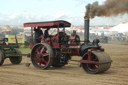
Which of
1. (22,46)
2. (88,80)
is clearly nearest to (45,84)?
(88,80)

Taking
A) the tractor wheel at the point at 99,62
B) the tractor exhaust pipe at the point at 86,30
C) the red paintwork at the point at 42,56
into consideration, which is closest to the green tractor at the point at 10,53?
the red paintwork at the point at 42,56

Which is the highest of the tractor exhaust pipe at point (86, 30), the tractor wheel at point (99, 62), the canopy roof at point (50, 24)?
the canopy roof at point (50, 24)

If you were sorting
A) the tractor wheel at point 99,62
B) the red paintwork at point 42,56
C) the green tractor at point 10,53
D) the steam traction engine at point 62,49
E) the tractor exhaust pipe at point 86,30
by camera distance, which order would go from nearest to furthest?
the tractor wheel at point 99,62
the steam traction engine at point 62,49
the tractor exhaust pipe at point 86,30
the red paintwork at point 42,56
the green tractor at point 10,53

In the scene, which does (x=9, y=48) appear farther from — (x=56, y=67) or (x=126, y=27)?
(x=126, y=27)

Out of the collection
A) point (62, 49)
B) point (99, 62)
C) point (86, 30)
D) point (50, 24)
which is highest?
point (50, 24)

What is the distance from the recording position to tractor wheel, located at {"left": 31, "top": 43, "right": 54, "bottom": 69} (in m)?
8.11

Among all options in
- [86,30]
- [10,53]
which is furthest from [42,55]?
[10,53]

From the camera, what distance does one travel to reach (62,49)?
8281 mm

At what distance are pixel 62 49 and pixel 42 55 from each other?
84 centimetres

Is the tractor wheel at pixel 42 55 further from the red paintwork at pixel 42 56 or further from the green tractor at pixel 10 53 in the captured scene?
the green tractor at pixel 10 53

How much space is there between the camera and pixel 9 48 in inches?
408

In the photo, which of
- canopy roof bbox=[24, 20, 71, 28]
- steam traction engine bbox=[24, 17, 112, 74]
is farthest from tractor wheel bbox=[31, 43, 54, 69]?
canopy roof bbox=[24, 20, 71, 28]

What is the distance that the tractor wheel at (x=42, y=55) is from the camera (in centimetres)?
811

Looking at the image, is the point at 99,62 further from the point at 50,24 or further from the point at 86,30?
the point at 50,24
